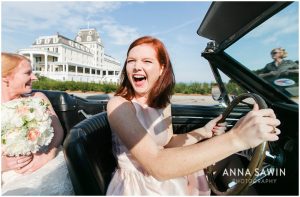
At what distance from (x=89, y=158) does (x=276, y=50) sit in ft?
4.09

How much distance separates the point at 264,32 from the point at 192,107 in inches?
63.6

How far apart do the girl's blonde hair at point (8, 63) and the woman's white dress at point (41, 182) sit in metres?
0.76

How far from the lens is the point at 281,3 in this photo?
1.34 meters

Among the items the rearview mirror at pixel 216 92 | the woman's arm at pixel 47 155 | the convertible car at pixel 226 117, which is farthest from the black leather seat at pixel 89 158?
the rearview mirror at pixel 216 92

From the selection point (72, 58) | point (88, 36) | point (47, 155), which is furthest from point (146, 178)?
point (88, 36)

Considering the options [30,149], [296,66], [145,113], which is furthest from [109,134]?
[296,66]

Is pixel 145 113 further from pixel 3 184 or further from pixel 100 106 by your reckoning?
pixel 100 106

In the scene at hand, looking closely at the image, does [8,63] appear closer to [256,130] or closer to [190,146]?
[190,146]

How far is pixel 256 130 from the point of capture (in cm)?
104

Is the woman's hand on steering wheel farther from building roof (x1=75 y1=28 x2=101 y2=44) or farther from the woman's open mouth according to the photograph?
building roof (x1=75 y1=28 x2=101 y2=44)

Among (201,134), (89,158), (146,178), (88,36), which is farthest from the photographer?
(88,36)

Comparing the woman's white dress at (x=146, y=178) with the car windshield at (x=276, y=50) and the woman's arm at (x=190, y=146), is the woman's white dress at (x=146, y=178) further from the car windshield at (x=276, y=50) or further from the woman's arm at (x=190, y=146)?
the car windshield at (x=276, y=50)

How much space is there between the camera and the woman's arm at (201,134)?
1.89 metres

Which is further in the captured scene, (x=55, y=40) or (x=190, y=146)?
(x=55, y=40)
